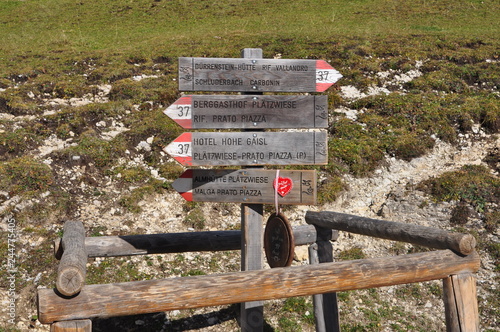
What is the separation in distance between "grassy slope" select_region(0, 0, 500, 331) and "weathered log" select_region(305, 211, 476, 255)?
2388 millimetres

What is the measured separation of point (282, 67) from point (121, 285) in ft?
9.23

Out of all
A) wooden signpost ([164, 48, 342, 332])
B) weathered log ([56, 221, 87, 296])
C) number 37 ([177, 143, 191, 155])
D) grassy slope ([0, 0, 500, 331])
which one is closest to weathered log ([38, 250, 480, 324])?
weathered log ([56, 221, 87, 296])

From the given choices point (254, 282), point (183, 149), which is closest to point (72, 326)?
point (254, 282)

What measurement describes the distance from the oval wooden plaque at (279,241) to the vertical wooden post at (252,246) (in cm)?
19

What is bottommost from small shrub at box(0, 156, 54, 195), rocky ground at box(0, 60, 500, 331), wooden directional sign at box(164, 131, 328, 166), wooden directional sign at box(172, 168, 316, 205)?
rocky ground at box(0, 60, 500, 331)

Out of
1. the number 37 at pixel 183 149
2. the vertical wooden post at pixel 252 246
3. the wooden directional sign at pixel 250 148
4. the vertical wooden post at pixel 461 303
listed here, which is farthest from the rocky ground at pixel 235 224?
the number 37 at pixel 183 149

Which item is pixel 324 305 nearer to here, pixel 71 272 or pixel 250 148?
pixel 250 148

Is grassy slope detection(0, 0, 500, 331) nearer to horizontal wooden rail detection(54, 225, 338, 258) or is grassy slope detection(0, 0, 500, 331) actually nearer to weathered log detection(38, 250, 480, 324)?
horizontal wooden rail detection(54, 225, 338, 258)

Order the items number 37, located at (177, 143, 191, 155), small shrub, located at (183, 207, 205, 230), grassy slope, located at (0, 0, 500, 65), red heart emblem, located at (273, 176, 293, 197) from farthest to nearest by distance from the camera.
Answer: grassy slope, located at (0, 0, 500, 65), small shrub, located at (183, 207, 205, 230), red heart emblem, located at (273, 176, 293, 197), number 37, located at (177, 143, 191, 155)

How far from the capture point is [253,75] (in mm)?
4945

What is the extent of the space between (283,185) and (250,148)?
1.80 ft

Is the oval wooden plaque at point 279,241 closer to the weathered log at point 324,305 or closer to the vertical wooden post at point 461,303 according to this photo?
the vertical wooden post at point 461,303

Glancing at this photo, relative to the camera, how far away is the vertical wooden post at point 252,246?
5113 millimetres

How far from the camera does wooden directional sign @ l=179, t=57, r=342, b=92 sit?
489cm
